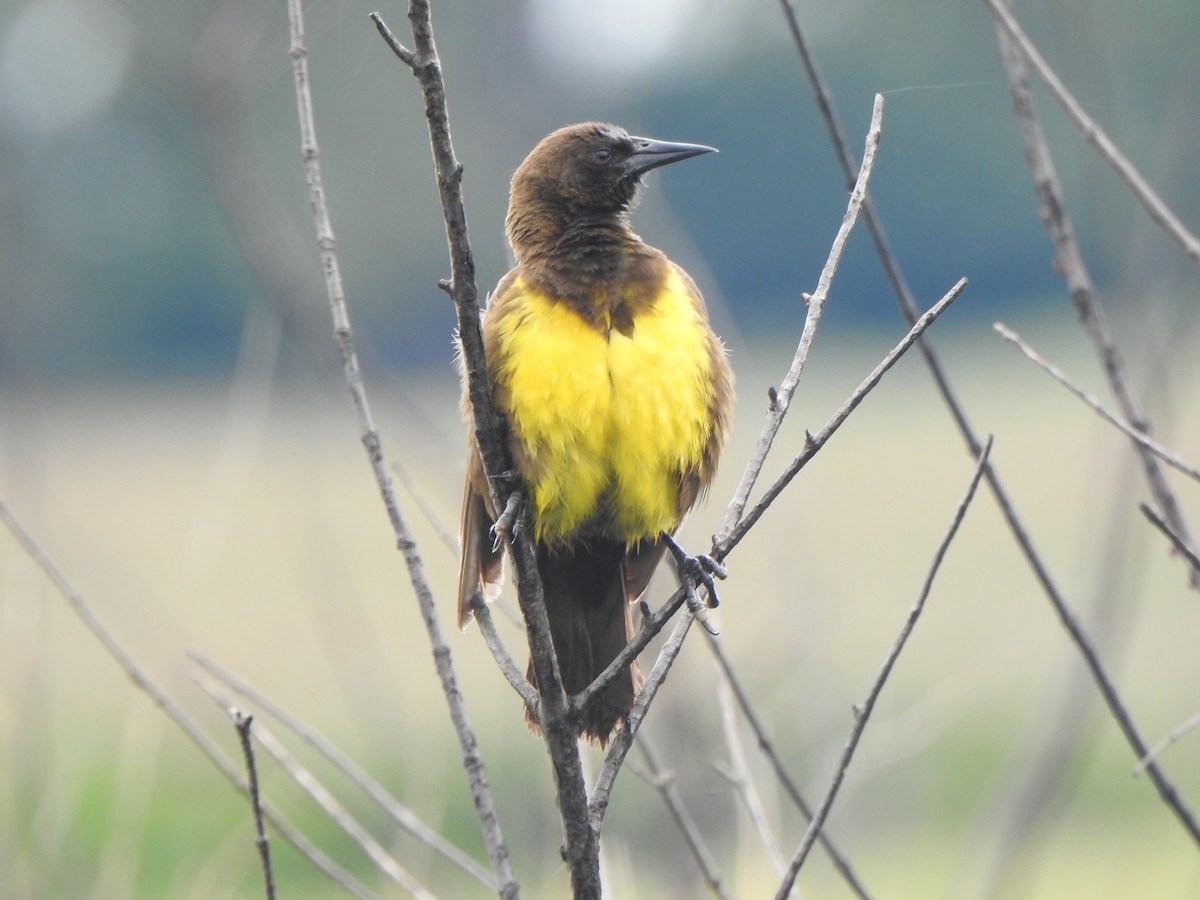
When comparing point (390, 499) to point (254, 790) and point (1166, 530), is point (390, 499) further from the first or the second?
point (1166, 530)

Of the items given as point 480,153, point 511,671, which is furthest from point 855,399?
point 480,153

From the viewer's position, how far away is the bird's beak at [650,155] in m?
3.68

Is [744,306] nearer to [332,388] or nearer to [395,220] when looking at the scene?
[395,220]

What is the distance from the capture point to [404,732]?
12.5ft

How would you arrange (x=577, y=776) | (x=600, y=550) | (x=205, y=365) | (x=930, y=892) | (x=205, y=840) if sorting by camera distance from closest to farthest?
(x=577, y=776) < (x=600, y=550) < (x=205, y=840) < (x=930, y=892) < (x=205, y=365)

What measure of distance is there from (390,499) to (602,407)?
77 cm

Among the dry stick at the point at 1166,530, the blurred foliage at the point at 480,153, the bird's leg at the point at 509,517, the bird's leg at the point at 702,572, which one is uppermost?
the blurred foliage at the point at 480,153

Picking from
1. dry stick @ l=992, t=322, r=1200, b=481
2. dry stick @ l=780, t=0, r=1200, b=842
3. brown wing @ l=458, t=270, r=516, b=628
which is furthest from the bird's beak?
dry stick @ l=992, t=322, r=1200, b=481

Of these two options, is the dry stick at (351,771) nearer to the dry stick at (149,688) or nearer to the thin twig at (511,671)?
the dry stick at (149,688)

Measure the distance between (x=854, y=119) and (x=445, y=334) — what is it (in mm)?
10155

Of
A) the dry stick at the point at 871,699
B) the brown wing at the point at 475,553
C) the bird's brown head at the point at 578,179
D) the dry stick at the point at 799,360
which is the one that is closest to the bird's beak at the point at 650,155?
the bird's brown head at the point at 578,179

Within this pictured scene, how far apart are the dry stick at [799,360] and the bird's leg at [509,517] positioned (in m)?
0.56

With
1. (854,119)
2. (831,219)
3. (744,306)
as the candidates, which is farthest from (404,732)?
(744,306)

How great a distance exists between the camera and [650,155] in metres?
3.74
